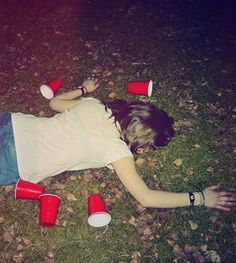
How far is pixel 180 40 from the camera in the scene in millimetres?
7777

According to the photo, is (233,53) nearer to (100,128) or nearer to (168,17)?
(168,17)

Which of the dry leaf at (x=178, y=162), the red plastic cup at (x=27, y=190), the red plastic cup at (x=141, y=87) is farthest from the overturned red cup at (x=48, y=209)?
the red plastic cup at (x=141, y=87)

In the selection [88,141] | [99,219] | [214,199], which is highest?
[88,141]

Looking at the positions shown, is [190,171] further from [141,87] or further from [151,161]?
[141,87]

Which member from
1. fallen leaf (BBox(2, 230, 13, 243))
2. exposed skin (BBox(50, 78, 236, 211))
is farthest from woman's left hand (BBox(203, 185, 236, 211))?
fallen leaf (BBox(2, 230, 13, 243))

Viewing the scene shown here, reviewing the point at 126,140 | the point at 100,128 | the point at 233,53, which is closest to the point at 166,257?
the point at 126,140

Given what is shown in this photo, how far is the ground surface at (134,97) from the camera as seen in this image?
4.27m

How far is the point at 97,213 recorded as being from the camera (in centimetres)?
386

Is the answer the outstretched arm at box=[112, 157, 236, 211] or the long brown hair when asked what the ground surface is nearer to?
the outstretched arm at box=[112, 157, 236, 211]

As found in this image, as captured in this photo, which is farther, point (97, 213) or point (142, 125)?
point (97, 213)

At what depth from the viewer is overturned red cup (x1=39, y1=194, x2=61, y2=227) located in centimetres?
→ 409

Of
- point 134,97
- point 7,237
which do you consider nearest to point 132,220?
point 7,237

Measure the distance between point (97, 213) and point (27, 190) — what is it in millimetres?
1081

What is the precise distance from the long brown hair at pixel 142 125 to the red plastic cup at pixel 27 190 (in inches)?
59.3
